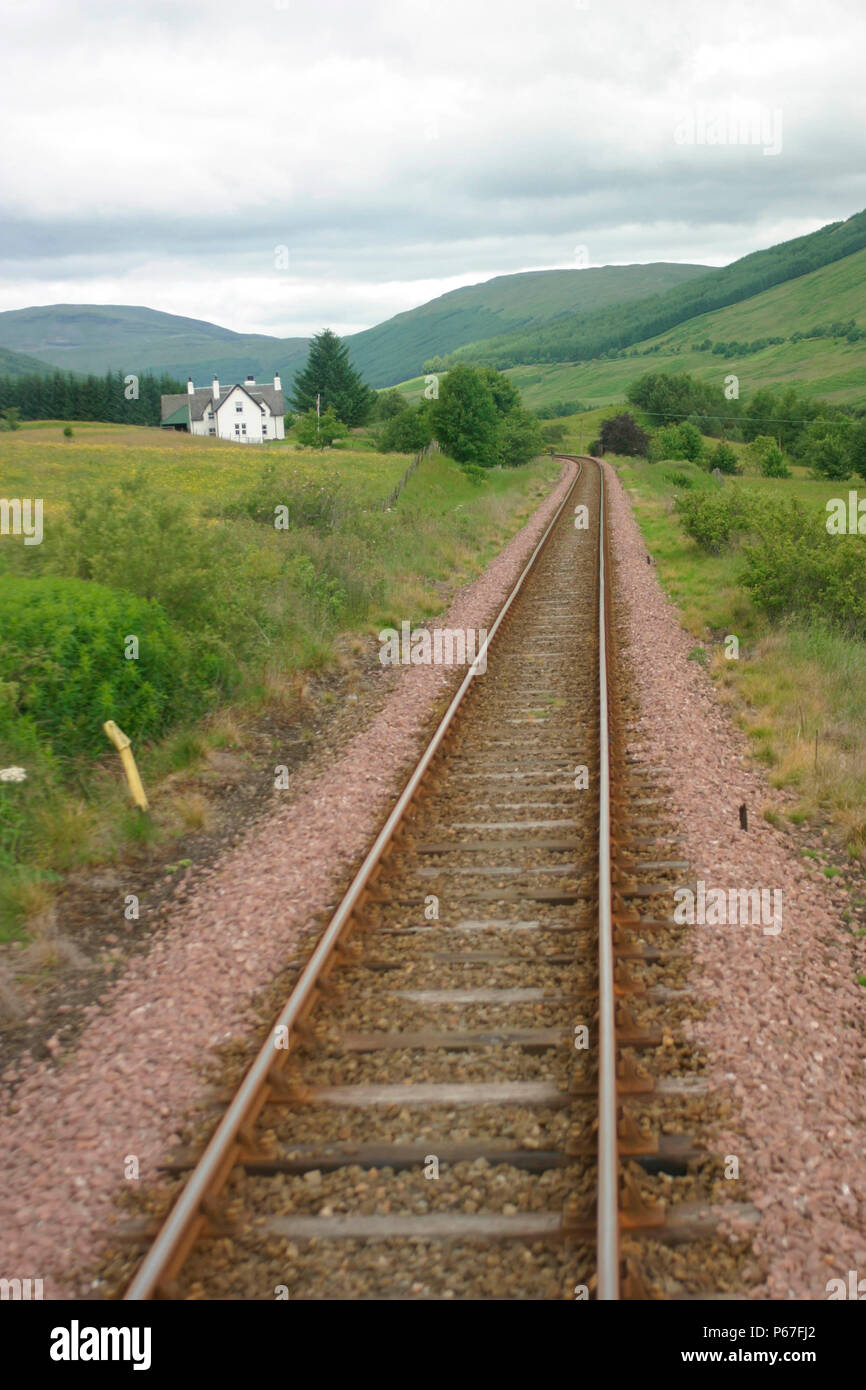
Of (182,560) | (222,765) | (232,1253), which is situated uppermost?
(182,560)

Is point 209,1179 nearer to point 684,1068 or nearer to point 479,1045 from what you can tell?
point 479,1045

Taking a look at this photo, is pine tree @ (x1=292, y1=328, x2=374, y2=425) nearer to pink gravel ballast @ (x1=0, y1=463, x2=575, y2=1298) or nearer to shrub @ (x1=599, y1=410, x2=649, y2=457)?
shrub @ (x1=599, y1=410, x2=649, y2=457)

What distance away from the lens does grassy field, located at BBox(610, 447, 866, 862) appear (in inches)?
313

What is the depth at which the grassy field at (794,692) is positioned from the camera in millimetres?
7941

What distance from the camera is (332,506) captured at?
1856 cm

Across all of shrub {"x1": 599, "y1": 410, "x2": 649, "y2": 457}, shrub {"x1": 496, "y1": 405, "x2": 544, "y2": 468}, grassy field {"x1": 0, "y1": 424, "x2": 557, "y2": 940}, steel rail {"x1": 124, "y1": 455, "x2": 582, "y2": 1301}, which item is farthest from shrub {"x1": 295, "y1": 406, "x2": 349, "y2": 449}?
steel rail {"x1": 124, "y1": 455, "x2": 582, "y2": 1301}

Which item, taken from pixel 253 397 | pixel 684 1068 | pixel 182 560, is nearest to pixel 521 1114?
pixel 684 1068

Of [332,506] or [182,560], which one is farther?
[332,506]

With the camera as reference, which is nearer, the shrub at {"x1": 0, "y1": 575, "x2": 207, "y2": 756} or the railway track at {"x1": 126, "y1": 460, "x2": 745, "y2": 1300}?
the railway track at {"x1": 126, "y1": 460, "x2": 745, "y2": 1300}

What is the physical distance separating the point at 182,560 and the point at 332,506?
Result: 8.29 metres

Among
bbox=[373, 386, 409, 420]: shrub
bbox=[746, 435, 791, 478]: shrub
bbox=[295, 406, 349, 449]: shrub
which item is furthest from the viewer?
bbox=[373, 386, 409, 420]: shrub

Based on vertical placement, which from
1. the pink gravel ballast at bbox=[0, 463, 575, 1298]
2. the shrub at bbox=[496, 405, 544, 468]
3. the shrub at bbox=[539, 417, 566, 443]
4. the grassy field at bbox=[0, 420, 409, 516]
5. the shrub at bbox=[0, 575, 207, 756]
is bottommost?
the pink gravel ballast at bbox=[0, 463, 575, 1298]

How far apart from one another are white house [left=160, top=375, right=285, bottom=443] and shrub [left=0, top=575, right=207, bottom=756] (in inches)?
4222

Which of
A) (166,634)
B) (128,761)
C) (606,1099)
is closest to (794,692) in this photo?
(166,634)
